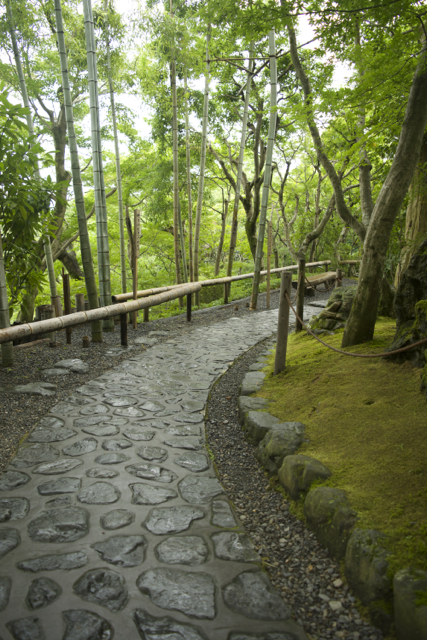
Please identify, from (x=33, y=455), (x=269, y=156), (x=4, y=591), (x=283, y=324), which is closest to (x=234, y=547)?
(x=4, y=591)

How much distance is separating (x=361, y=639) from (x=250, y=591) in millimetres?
502

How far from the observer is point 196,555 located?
2.06m

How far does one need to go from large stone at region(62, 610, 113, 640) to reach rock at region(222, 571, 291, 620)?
0.54m

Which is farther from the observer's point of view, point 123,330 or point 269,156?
point 269,156

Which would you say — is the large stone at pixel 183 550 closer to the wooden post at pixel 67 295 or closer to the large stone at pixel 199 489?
the large stone at pixel 199 489

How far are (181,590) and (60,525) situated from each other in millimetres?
848

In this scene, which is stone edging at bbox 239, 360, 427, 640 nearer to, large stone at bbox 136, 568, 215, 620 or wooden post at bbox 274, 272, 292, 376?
large stone at bbox 136, 568, 215, 620

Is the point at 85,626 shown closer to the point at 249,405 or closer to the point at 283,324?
the point at 249,405

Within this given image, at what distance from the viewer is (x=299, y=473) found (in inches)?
99.0

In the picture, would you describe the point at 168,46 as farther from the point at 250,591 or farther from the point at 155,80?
the point at 250,591

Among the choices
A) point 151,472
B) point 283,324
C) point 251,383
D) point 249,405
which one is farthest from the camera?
point 251,383

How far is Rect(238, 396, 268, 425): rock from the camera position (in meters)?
3.67

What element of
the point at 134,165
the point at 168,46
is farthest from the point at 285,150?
the point at 168,46

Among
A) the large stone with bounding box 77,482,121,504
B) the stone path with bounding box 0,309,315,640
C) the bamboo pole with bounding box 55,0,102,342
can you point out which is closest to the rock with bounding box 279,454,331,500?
the stone path with bounding box 0,309,315,640
